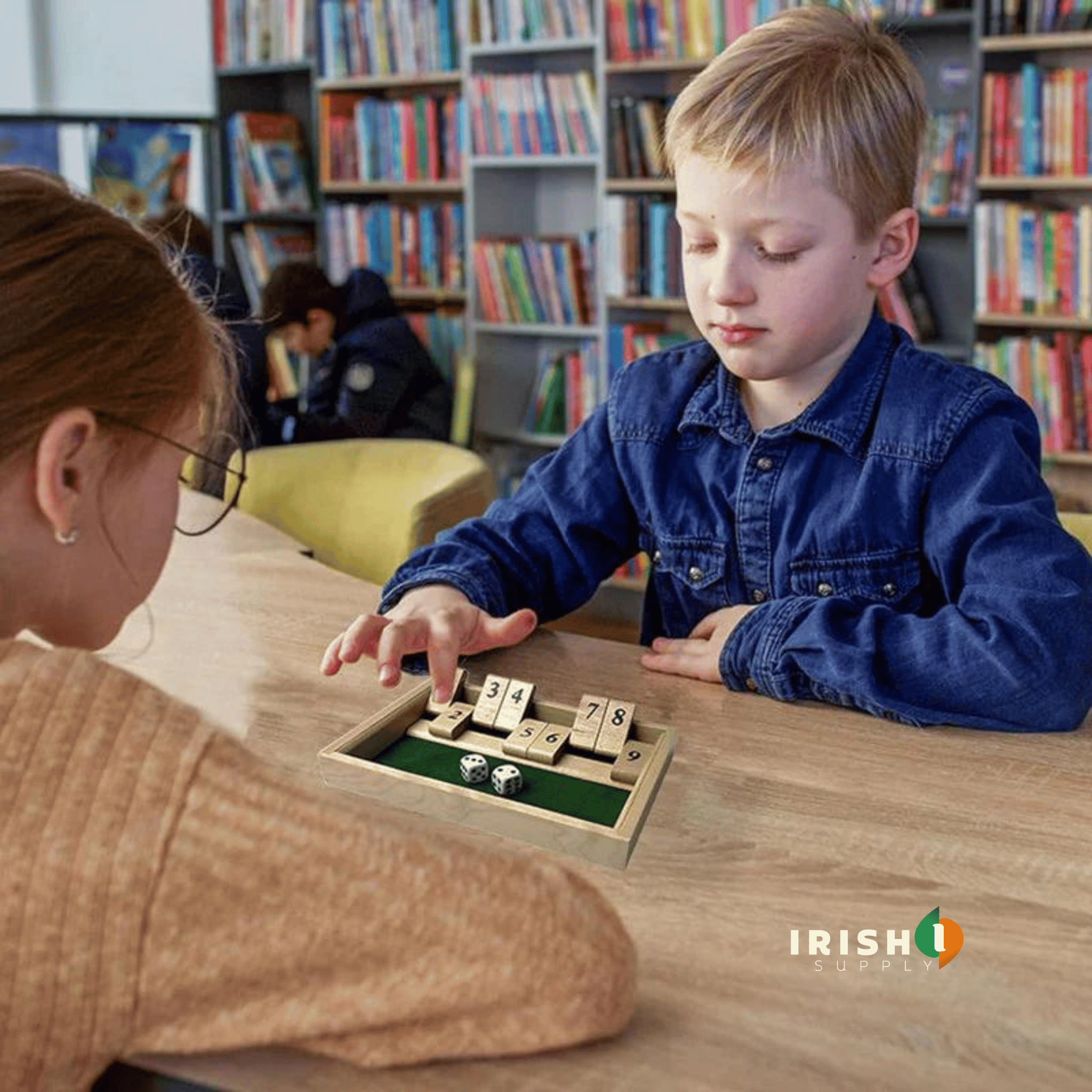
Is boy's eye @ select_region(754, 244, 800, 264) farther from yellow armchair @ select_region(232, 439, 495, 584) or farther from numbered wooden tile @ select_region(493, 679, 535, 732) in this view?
yellow armchair @ select_region(232, 439, 495, 584)

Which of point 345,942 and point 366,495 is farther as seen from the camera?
point 366,495

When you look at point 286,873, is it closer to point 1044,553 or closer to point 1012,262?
point 1044,553

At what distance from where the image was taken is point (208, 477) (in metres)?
2.43

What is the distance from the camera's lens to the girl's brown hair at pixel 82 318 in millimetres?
Result: 738

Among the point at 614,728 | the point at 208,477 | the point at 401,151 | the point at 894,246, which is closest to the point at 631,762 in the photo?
the point at 614,728

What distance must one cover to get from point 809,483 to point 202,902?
0.87 meters

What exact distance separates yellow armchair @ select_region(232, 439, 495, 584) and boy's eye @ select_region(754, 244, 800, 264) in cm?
94

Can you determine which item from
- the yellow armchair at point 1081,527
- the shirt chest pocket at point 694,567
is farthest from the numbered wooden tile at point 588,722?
the yellow armchair at point 1081,527

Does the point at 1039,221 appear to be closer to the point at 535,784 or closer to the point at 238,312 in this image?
the point at 238,312

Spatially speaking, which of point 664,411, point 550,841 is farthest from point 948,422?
point 550,841

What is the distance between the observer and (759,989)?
0.76 meters

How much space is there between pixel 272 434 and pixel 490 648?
3304 millimetres

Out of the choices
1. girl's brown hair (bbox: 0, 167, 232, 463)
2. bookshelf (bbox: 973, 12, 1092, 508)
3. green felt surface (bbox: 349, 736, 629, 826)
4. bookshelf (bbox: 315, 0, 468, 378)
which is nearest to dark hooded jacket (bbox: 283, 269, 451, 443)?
bookshelf (bbox: 315, 0, 468, 378)

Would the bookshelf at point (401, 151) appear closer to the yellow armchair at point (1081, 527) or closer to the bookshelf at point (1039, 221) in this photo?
the bookshelf at point (1039, 221)
